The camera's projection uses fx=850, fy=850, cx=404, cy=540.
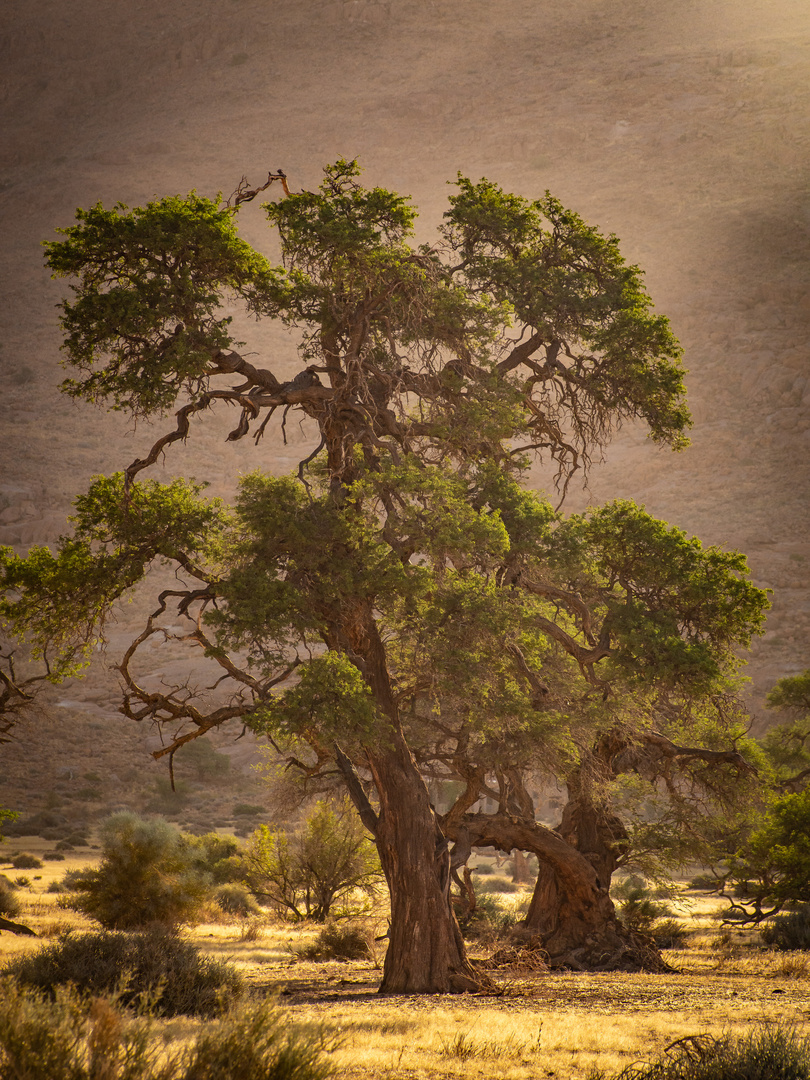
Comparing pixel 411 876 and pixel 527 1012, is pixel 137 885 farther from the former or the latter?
pixel 527 1012

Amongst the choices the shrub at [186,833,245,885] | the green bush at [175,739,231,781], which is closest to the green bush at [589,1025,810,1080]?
the shrub at [186,833,245,885]

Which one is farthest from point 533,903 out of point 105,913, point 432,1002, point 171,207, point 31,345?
point 31,345

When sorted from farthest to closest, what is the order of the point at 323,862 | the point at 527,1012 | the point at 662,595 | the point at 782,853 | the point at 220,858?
the point at 220,858
the point at 323,862
the point at 782,853
the point at 662,595
the point at 527,1012

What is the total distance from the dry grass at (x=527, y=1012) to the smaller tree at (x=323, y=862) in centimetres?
485

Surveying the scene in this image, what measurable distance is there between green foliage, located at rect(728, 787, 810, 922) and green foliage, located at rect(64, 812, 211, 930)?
12.4 metres

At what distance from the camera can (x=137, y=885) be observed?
1916 cm

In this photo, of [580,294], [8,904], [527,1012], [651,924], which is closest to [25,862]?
[8,904]

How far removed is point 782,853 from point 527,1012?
11149 millimetres

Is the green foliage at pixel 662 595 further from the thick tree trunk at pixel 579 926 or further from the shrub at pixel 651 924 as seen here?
the shrub at pixel 651 924

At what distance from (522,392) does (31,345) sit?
93.7 meters

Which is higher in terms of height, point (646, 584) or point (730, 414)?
point (730, 414)

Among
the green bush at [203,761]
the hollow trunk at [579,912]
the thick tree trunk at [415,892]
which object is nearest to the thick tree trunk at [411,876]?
the thick tree trunk at [415,892]

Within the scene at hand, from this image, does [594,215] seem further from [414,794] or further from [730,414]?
[414,794]

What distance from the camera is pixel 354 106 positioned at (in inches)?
7530
